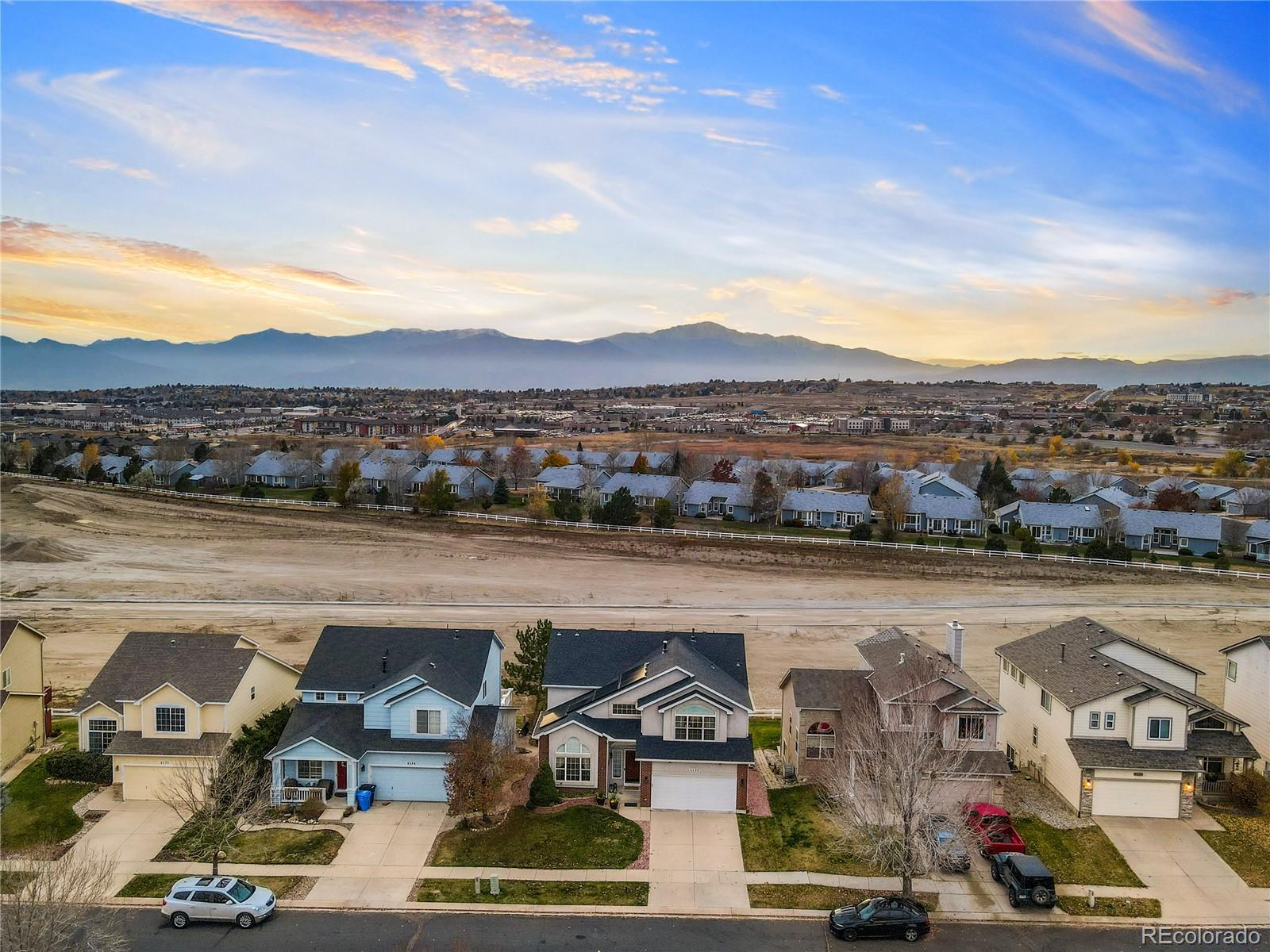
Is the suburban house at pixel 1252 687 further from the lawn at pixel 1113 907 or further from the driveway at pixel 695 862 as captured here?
the driveway at pixel 695 862

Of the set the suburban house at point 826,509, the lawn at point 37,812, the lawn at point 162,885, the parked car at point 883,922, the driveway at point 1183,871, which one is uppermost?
the suburban house at point 826,509

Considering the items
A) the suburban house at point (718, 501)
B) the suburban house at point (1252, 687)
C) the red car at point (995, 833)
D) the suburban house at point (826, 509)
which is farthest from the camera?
the suburban house at point (718, 501)

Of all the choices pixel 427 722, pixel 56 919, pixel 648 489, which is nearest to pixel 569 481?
pixel 648 489

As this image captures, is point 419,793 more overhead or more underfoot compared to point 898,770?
more underfoot

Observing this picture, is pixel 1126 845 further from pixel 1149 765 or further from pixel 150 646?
pixel 150 646

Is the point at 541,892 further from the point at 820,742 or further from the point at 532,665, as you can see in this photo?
the point at 532,665

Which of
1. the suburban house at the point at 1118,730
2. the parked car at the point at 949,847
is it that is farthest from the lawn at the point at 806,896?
the suburban house at the point at 1118,730

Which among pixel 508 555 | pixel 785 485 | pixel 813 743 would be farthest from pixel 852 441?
pixel 813 743
